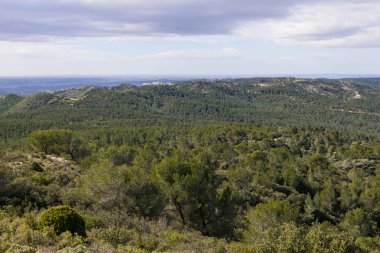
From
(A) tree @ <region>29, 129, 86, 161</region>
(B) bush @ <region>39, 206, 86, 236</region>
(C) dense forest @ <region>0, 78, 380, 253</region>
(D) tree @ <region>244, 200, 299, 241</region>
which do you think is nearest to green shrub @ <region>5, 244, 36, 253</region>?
(C) dense forest @ <region>0, 78, 380, 253</region>

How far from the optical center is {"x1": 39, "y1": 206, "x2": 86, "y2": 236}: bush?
68.4 feet

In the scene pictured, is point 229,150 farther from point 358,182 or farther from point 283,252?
point 283,252

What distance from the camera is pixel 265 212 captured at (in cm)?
3797

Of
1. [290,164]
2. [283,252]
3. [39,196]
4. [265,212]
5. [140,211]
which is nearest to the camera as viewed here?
[283,252]

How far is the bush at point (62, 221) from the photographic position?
68.4 feet

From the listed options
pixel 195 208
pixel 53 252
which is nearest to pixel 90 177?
pixel 195 208

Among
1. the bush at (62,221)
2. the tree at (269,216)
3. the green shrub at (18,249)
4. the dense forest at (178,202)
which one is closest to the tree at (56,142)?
the dense forest at (178,202)

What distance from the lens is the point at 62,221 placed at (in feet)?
69.1

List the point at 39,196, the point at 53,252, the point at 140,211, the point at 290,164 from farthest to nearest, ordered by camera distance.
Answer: the point at 290,164, the point at 140,211, the point at 39,196, the point at 53,252

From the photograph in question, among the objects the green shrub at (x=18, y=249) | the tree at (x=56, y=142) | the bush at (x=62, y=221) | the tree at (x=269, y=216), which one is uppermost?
the green shrub at (x=18, y=249)

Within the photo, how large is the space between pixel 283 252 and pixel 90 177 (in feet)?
68.0

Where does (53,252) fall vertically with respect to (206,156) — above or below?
above

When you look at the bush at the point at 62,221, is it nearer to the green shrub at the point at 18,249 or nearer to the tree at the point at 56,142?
the green shrub at the point at 18,249

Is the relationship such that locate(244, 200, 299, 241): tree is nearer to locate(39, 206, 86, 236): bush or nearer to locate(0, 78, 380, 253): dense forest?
locate(0, 78, 380, 253): dense forest
